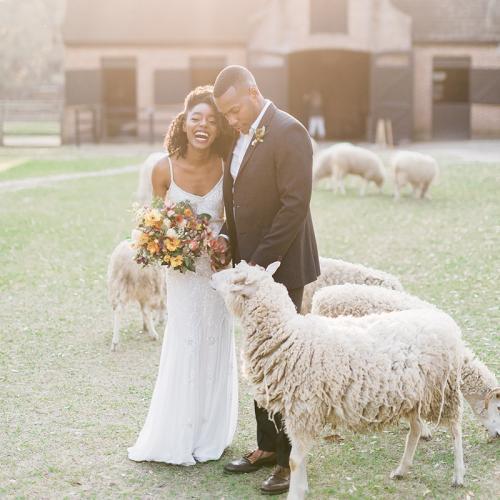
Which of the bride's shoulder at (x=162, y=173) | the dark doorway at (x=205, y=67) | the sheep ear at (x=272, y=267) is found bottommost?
the sheep ear at (x=272, y=267)

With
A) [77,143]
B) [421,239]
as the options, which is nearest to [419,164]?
[421,239]

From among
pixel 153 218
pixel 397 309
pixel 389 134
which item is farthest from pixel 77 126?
pixel 153 218

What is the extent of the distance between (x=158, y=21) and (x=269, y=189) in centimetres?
3369

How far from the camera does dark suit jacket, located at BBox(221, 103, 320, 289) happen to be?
5.34 metres

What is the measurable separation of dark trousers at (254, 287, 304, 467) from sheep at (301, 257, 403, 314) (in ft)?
7.49

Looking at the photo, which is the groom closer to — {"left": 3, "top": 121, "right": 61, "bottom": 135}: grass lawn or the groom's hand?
the groom's hand

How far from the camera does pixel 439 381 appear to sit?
5477 millimetres

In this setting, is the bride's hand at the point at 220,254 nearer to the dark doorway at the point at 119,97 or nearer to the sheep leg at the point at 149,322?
the sheep leg at the point at 149,322

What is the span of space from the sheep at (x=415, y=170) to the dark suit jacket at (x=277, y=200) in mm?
15086

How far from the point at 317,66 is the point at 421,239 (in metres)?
25.3

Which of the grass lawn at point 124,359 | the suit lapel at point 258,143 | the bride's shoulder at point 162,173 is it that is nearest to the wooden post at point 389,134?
the grass lawn at point 124,359

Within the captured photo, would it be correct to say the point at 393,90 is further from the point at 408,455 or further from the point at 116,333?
the point at 408,455

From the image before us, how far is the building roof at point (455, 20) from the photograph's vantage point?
3619 cm

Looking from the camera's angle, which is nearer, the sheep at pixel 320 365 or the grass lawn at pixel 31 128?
the sheep at pixel 320 365
